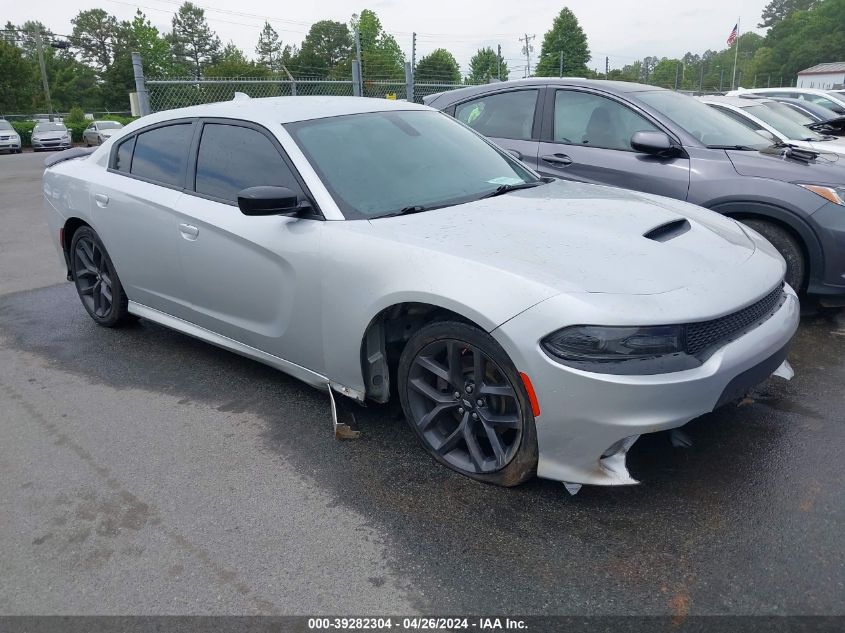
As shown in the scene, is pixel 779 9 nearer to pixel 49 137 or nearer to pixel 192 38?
pixel 192 38

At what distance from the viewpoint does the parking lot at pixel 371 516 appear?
7.70 feet

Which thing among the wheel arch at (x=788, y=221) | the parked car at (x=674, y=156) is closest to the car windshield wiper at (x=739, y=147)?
the parked car at (x=674, y=156)

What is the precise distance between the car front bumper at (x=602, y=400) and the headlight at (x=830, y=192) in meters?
2.48

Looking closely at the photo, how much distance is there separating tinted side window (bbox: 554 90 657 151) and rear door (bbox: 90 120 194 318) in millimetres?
3035

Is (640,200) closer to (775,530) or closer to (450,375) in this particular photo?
(450,375)

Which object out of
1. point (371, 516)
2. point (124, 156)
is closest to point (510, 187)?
point (371, 516)

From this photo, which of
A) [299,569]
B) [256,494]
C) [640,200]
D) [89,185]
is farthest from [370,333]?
[89,185]

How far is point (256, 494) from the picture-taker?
2975 millimetres

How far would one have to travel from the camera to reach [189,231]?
3889 millimetres

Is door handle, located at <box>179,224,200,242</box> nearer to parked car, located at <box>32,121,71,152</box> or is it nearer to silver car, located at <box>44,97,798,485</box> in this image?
silver car, located at <box>44,97,798,485</box>

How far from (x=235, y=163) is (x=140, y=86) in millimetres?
5649

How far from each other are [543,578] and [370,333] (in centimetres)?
128

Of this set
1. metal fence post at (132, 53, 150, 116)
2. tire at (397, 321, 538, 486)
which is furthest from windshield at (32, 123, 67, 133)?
tire at (397, 321, 538, 486)

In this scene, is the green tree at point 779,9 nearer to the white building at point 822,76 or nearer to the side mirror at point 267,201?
the white building at point 822,76
